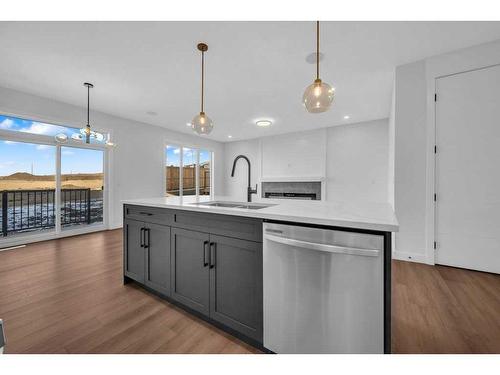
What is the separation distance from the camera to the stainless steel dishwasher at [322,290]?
95 cm

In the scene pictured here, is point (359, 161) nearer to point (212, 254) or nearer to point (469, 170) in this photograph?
point (469, 170)

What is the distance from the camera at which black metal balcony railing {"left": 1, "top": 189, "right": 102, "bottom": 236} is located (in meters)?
3.60

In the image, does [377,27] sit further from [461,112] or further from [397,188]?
[397,188]

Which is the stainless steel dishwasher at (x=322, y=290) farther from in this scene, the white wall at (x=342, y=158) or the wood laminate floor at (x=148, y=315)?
the white wall at (x=342, y=158)

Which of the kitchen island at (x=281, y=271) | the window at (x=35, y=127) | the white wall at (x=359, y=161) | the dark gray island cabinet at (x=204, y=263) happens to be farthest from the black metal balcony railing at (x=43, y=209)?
the white wall at (x=359, y=161)

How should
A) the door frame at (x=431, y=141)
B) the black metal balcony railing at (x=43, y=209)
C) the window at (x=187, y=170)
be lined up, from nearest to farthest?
the door frame at (x=431, y=141), the black metal balcony railing at (x=43, y=209), the window at (x=187, y=170)

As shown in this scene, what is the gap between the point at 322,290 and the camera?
3.47 feet

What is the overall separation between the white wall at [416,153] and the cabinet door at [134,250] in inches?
121

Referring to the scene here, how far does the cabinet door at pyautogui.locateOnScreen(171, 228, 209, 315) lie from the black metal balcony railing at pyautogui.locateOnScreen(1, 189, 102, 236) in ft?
12.4

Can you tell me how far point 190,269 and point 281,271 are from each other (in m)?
0.80

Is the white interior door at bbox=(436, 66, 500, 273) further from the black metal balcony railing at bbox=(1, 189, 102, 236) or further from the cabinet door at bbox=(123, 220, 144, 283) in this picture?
the black metal balcony railing at bbox=(1, 189, 102, 236)

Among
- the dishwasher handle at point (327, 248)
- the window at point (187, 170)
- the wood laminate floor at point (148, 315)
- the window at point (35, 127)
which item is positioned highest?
the window at point (35, 127)

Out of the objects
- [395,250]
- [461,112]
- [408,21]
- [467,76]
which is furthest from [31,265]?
[467,76]

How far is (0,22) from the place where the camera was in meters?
1.92
